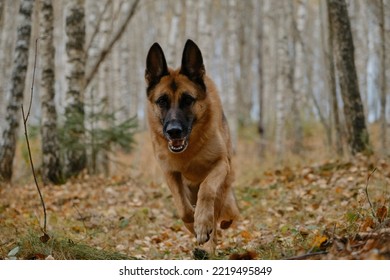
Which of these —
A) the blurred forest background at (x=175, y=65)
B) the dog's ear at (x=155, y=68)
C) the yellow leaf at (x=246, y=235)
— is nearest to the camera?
the dog's ear at (x=155, y=68)

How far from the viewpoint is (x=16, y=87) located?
9.55 metres

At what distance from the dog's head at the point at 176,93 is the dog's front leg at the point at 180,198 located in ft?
1.70

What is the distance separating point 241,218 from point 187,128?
2869mm

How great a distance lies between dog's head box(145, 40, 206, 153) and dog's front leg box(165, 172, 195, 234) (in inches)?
20.4

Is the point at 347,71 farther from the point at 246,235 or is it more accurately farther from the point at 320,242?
the point at 320,242

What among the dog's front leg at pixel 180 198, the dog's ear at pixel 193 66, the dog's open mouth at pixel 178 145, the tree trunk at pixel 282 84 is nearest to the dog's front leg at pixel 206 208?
the dog's open mouth at pixel 178 145

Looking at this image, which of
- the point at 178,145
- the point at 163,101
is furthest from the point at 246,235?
the point at 163,101

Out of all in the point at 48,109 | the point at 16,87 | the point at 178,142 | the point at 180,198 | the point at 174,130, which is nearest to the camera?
the point at 174,130

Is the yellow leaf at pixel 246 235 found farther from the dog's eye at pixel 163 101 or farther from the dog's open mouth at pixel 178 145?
the dog's eye at pixel 163 101

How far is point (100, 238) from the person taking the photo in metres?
6.64

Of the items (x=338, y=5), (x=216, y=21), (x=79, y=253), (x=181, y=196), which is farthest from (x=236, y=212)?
(x=216, y=21)

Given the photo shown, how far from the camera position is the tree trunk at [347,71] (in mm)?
9297
